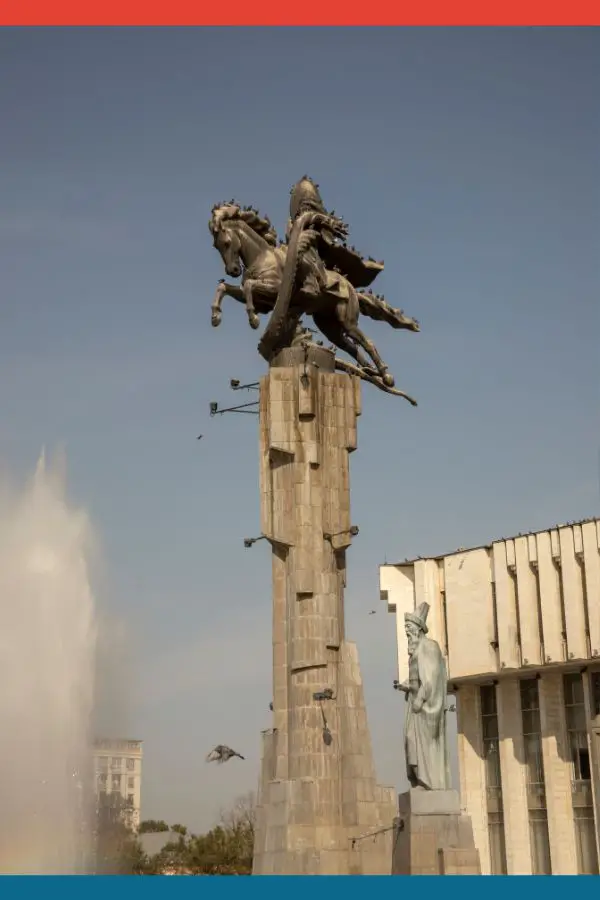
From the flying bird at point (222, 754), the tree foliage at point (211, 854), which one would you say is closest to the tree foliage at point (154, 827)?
the tree foliage at point (211, 854)

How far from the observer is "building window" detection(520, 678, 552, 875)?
58156 mm

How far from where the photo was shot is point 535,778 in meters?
59.0

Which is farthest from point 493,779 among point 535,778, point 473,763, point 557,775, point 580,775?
point 580,775

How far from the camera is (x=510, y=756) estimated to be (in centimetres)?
5972

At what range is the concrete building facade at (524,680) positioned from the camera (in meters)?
56.1

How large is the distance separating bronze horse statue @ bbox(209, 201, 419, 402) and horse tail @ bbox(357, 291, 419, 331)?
54 centimetres

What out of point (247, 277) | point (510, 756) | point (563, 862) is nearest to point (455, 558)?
point (510, 756)

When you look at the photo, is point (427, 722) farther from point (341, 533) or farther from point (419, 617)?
point (341, 533)

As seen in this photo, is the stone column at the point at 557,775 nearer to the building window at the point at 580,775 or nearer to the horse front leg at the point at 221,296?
the building window at the point at 580,775

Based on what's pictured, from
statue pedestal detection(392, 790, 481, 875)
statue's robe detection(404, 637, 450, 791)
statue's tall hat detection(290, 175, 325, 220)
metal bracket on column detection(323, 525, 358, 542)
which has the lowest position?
statue pedestal detection(392, 790, 481, 875)

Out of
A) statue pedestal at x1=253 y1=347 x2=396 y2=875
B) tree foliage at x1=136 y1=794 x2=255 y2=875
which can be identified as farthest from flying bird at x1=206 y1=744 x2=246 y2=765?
tree foliage at x1=136 y1=794 x2=255 y2=875

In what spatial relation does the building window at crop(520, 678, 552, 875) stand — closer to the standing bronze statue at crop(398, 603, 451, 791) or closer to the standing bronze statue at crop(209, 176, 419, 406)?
the standing bronze statue at crop(209, 176, 419, 406)

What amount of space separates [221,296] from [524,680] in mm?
32283

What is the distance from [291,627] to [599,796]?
2938cm
